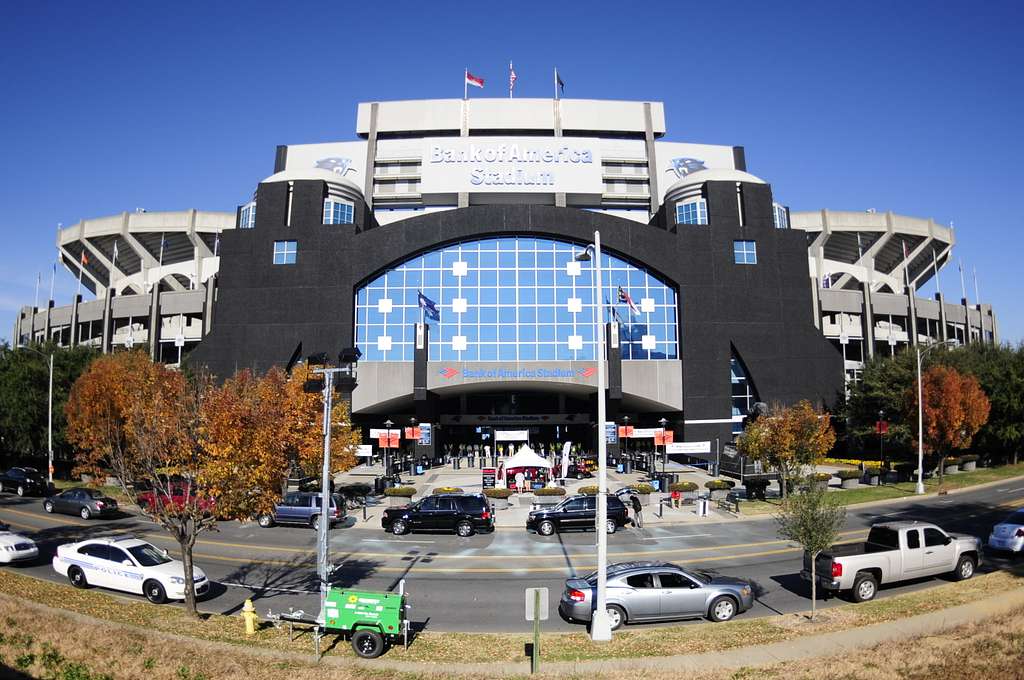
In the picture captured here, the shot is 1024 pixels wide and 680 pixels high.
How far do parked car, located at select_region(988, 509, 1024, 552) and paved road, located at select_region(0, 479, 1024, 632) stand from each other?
1.60 ft

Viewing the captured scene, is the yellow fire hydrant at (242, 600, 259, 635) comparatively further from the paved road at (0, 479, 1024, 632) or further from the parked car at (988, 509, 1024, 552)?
→ the parked car at (988, 509, 1024, 552)

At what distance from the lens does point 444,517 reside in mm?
31078

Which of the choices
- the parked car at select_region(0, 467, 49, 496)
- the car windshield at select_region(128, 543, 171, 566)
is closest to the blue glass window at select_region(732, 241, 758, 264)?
the car windshield at select_region(128, 543, 171, 566)

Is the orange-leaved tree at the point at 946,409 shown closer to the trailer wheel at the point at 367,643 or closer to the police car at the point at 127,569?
the trailer wheel at the point at 367,643

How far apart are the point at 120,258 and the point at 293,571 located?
85165mm

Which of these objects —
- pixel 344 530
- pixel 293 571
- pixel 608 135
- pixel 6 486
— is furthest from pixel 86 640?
pixel 608 135

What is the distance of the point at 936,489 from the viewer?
4109 cm

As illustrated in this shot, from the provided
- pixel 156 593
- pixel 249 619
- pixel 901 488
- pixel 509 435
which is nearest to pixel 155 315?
pixel 509 435

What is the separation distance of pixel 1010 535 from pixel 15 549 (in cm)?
3301

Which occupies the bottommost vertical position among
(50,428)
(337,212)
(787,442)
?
(787,442)

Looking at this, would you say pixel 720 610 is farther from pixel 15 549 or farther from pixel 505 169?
pixel 505 169

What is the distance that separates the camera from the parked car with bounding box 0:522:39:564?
22.9 m

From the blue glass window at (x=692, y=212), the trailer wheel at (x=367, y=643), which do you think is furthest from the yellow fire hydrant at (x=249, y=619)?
the blue glass window at (x=692, y=212)

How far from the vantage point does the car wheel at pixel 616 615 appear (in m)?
16.7
